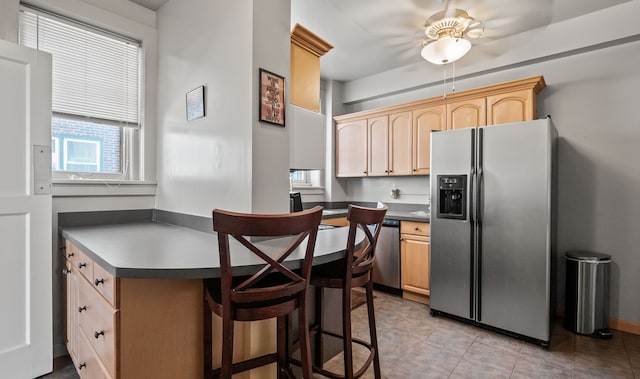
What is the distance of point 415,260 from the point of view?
3.39 meters

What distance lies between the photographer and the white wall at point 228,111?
1.76m

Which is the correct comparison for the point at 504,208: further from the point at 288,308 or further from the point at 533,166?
the point at 288,308

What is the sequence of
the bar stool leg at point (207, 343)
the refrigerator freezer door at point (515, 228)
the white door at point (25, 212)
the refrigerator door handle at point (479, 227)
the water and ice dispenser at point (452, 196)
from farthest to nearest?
the water and ice dispenser at point (452, 196)
the refrigerator door handle at point (479, 227)
the refrigerator freezer door at point (515, 228)
the white door at point (25, 212)
the bar stool leg at point (207, 343)

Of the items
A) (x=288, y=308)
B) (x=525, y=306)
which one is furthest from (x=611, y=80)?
(x=288, y=308)

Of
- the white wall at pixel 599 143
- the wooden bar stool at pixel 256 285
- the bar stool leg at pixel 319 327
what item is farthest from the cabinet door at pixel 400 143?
the wooden bar stool at pixel 256 285

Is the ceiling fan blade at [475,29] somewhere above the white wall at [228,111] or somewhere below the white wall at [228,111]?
above

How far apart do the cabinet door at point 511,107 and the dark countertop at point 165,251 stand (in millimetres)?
2081

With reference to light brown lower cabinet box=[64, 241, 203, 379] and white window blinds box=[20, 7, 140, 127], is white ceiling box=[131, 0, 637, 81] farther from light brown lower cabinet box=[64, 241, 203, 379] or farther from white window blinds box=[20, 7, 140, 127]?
light brown lower cabinet box=[64, 241, 203, 379]

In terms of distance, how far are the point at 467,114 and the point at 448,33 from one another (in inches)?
34.8

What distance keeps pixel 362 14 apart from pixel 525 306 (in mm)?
2857

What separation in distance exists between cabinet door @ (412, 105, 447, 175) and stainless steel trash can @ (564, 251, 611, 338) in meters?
1.66

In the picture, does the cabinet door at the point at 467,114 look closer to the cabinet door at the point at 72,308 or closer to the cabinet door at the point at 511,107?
the cabinet door at the point at 511,107

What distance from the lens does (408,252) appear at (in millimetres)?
3455

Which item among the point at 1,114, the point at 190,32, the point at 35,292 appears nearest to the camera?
the point at 1,114
